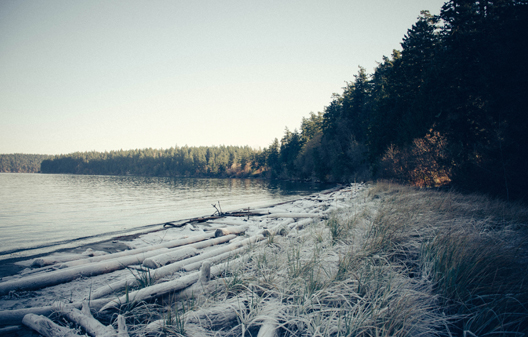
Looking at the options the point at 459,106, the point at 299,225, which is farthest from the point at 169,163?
the point at 299,225

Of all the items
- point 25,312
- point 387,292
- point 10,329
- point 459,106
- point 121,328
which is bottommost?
point 10,329

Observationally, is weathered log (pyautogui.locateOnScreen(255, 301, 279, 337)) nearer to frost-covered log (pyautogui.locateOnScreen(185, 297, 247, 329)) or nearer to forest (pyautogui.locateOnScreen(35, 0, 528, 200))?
frost-covered log (pyautogui.locateOnScreen(185, 297, 247, 329))

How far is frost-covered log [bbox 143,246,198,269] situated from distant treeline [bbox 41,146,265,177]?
102 metres

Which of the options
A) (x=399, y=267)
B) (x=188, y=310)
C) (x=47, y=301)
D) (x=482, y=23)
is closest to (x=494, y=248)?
(x=399, y=267)

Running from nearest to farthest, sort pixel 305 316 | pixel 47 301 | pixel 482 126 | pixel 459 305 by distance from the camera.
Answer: pixel 305 316 < pixel 459 305 < pixel 47 301 < pixel 482 126

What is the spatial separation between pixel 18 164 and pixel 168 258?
218594 millimetres

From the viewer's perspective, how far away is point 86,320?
7.44 feet

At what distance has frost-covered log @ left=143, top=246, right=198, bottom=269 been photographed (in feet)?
12.9

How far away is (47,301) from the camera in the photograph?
3020 mm

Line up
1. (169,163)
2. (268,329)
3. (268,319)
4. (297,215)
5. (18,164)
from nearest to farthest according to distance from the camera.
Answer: (268,329), (268,319), (297,215), (169,163), (18,164)

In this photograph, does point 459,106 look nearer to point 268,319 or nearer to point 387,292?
point 387,292

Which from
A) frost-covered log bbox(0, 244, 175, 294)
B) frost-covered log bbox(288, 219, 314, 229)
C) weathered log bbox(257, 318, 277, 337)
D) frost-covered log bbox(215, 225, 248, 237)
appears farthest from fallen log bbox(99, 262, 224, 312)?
frost-covered log bbox(288, 219, 314, 229)

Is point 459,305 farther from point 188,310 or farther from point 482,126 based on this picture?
point 482,126

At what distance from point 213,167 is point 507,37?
111460mm
